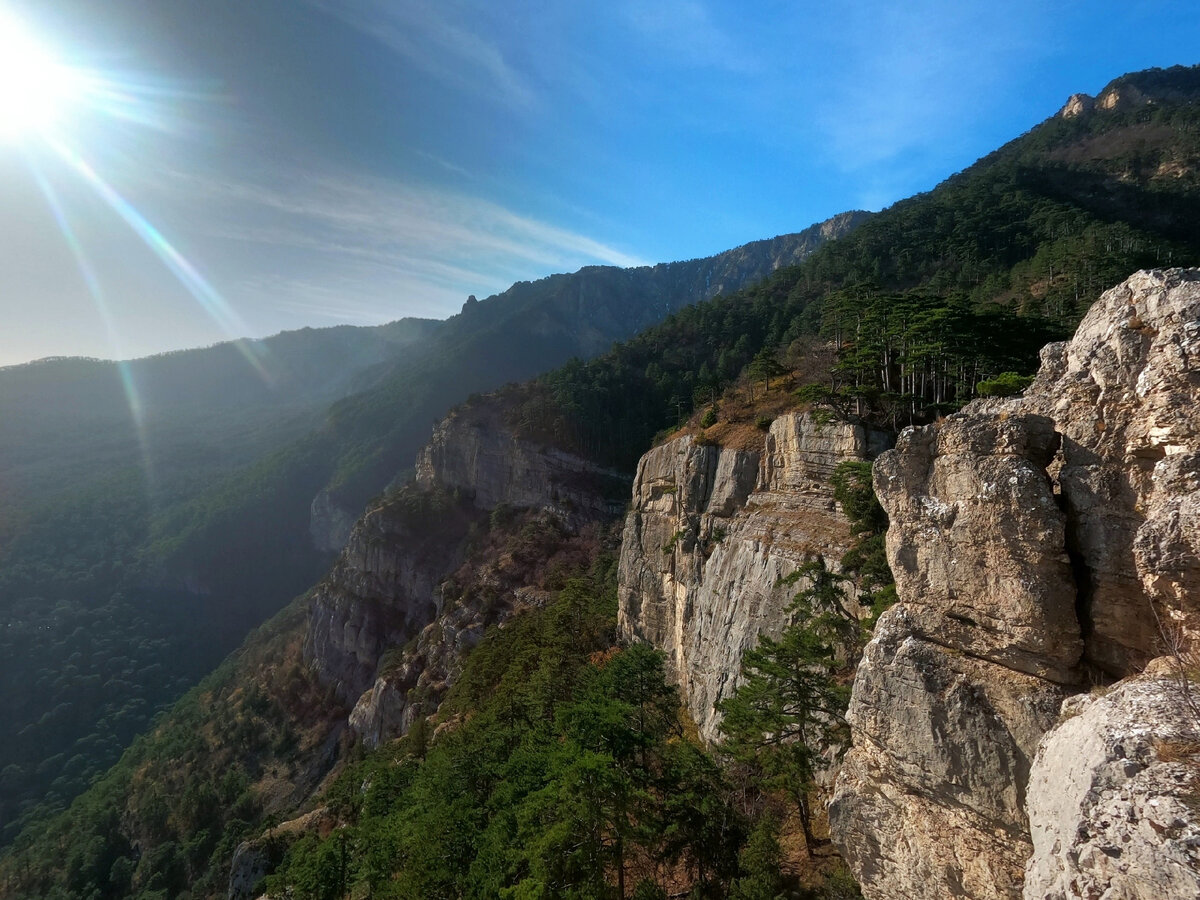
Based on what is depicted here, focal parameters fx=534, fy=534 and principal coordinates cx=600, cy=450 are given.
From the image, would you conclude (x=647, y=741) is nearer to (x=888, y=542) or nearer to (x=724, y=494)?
(x=888, y=542)

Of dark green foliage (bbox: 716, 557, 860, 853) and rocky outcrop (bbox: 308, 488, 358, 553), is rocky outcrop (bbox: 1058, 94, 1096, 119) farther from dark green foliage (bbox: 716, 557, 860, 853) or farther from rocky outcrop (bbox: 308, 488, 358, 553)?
rocky outcrop (bbox: 308, 488, 358, 553)

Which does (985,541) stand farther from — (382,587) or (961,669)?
(382,587)

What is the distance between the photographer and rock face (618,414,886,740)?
22344mm

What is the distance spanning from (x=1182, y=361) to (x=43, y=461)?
266m

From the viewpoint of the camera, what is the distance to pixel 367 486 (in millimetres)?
129000

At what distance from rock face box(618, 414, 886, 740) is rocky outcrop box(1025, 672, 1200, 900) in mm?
13489

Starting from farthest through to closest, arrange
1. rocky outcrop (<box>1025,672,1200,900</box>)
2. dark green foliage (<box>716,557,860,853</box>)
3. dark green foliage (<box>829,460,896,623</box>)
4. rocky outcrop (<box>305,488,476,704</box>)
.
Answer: rocky outcrop (<box>305,488,476,704</box>) → dark green foliage (<box>829,460,896,623</box>) → dark green foliage (<box>716,557,860,853</box>) → rocky outcrop (<box>1025,672,1200,900</box>)

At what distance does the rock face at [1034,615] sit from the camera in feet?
23.2

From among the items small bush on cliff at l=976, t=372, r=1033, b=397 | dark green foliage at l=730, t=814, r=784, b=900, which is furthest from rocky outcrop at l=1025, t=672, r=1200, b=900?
small bush on cliff at l=976, t=372, r=1033, b=397

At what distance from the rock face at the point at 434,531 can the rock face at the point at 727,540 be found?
35693mm

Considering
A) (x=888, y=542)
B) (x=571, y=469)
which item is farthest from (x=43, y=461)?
(x=888, y=542)

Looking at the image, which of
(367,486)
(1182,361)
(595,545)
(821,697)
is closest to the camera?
(1182,361)

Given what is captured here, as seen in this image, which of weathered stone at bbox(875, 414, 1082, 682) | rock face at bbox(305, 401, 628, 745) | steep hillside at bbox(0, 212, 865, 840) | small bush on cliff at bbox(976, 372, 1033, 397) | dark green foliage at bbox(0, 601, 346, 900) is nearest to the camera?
weathered stone at bbox(875, 414, 1082, 682)

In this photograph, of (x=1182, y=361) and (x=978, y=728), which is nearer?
(x=1182, y=361)
